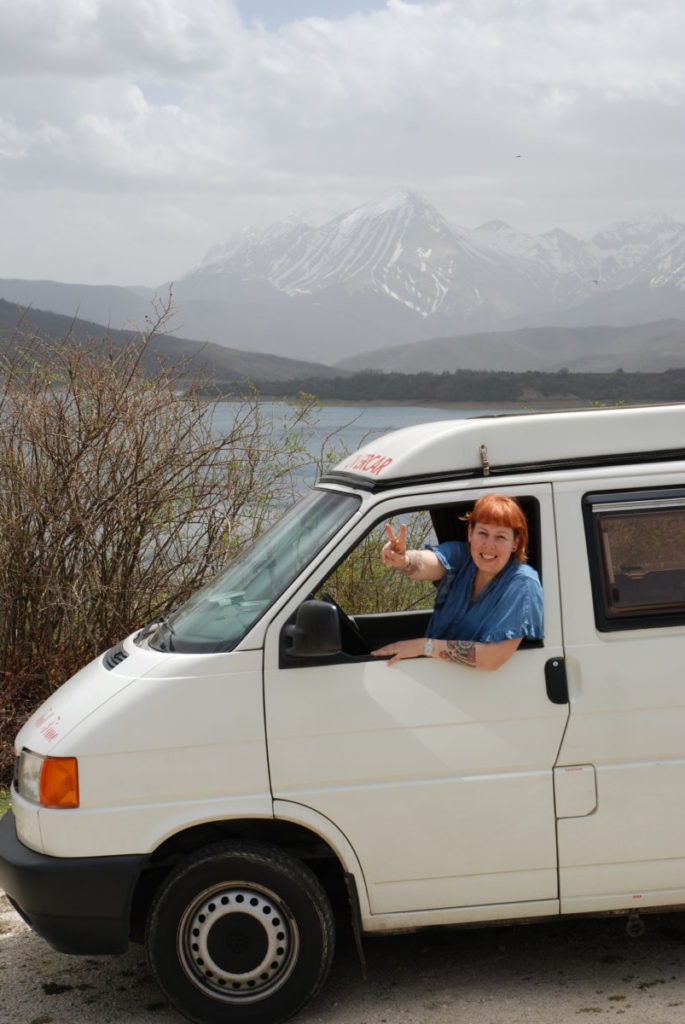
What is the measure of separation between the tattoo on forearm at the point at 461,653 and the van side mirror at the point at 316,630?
1.35 ft

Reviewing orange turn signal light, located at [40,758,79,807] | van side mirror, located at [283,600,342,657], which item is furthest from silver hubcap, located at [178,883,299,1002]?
van side mirror, located at [283,600,342,657]

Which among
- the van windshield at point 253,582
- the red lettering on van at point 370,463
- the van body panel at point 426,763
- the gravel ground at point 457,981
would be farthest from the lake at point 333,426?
the van body panel at point 426,763

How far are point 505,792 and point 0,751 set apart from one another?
5905 millimetres

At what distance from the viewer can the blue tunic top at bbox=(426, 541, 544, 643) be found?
14.1 ft

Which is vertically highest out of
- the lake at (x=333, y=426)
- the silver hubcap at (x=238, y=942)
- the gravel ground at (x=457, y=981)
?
the lake at (x=333, y=426)

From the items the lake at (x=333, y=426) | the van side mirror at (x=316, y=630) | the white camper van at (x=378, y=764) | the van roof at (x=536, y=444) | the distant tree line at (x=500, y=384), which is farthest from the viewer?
the distant tree line at (x=500, y=384)

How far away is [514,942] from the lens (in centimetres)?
503

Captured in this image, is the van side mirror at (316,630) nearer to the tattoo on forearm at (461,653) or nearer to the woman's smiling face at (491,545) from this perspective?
the tattoo on forearm at (461,653)

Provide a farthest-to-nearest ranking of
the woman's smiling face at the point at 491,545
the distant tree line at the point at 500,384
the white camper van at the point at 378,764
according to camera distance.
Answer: the distant tree line at the point at 500,384, the woman's smiling face at the point at 491,545, the white camper van at the point at 378,764

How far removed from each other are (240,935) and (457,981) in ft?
3.10

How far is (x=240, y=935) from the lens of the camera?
14.1 ft

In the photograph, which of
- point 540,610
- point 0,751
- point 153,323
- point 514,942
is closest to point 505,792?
point 540,610

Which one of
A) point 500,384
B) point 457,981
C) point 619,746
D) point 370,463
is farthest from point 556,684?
point 500,384

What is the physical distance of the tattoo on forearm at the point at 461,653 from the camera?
14.1 ft
